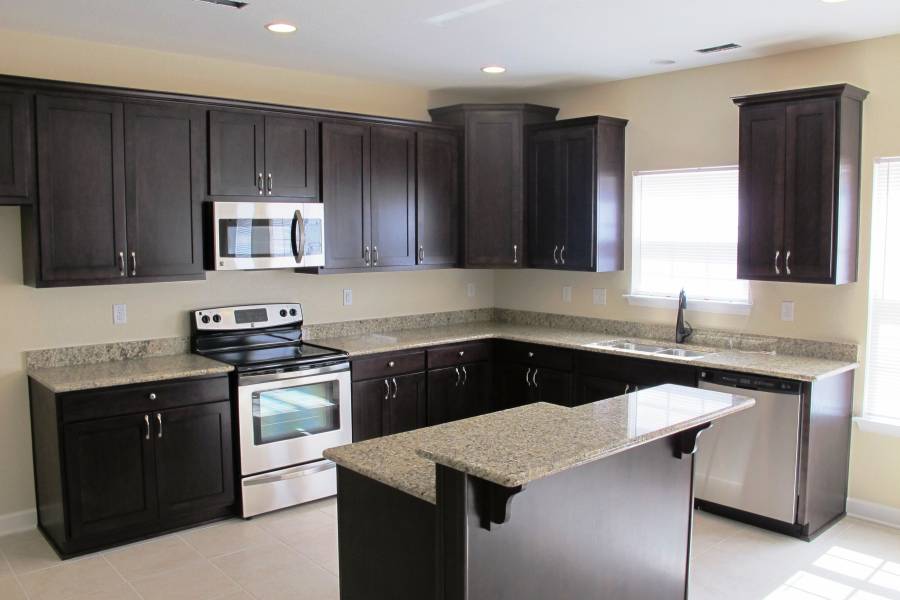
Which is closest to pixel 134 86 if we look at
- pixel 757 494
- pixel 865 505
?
pixel 757 494

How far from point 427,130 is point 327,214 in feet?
3.25

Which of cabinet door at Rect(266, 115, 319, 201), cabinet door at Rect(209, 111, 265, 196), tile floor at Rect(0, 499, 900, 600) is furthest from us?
cabinet door at Rect(266, 115, 319, 201)

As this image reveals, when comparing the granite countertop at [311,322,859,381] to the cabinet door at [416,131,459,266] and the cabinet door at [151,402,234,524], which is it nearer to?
the cabinet door at [416,131,459,266]

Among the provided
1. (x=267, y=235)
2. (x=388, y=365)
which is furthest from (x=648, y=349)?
(x=267, y=235)

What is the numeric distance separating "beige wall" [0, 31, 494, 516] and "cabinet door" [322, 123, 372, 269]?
1.22 ft

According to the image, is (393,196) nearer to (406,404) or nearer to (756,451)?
(406,404)

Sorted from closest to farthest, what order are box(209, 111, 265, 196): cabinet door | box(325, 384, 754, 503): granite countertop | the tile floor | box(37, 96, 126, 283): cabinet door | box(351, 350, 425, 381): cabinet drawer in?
box(325, 384, 754, 503): granite countertop → the tile floor → box(37, 96, 126, 283): cabinet door → box(209, 111, 265, 196): cabinet door → box(351, 350, 425, 381): cabinet drawer

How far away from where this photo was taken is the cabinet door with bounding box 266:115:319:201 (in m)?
4.48

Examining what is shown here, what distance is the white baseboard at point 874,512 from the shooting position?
4.15m

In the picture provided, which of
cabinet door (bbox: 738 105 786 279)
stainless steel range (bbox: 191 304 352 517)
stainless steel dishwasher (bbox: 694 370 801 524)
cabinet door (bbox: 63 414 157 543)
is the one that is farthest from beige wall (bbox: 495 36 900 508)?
cabinet door (bbox: 63 414 157 543)

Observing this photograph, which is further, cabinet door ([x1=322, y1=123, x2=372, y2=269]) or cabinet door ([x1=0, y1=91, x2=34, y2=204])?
cabinet door ([x1=322, y1=123, x2=372, y2=269])

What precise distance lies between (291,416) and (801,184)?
10.1ft

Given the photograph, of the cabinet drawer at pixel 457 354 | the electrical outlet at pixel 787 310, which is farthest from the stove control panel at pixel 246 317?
the electrical outlet at pixel 787 310

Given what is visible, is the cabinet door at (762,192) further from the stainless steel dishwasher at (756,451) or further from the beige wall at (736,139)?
the stainless steel dishwasher at (756,451)
